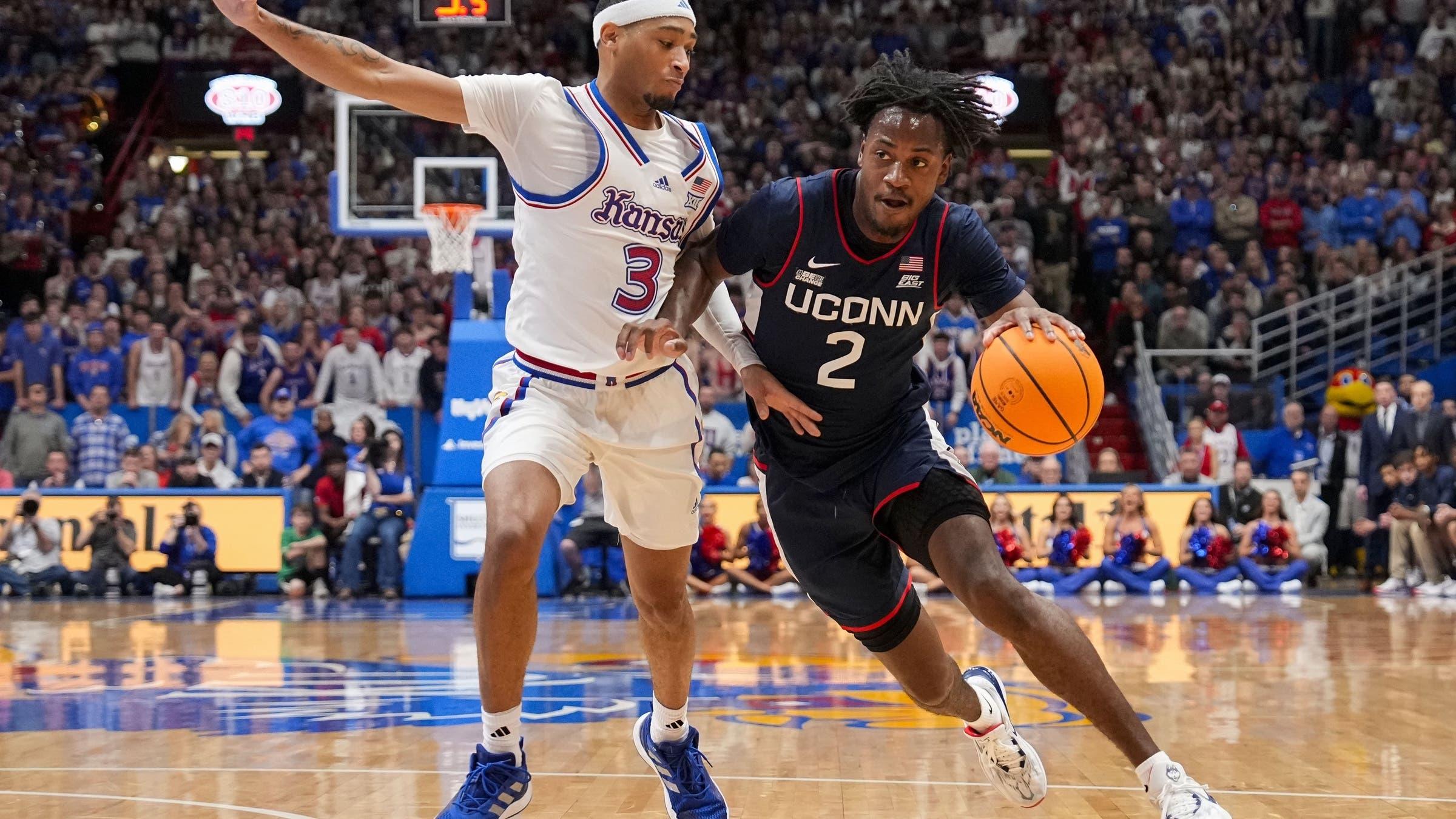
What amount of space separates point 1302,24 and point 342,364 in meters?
14.8

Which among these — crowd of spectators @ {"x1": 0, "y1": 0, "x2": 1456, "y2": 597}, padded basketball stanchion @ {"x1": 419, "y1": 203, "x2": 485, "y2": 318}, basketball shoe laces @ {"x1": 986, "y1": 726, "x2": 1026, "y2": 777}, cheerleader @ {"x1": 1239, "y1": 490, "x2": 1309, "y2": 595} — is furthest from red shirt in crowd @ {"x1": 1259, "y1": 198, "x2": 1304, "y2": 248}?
basketball shoe laces @ {"x1": 986, "y1": 726, "x2": 1026, "y2": 777}

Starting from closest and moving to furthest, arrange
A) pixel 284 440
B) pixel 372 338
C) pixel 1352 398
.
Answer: pixel 284 440 < pixel 1352 398 < pixel 372 338

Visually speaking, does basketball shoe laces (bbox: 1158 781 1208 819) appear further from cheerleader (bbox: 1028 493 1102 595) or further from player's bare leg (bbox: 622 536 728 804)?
cheerleader (bbox: 1028 493 1102 595)

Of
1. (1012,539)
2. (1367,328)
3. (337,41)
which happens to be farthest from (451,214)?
(1367,328)

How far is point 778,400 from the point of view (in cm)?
486

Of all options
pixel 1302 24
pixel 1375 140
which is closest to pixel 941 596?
pixel 1375 140

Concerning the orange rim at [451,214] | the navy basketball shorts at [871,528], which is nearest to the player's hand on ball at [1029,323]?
the navy basketball shorts at [871,528]

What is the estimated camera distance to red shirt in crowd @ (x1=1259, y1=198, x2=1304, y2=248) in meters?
19.2

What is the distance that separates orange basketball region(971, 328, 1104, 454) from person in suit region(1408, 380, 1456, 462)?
11.6 m

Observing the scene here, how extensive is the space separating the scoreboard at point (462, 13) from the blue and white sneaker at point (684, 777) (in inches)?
294

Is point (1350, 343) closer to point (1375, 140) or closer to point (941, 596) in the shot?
point (1375, 140)

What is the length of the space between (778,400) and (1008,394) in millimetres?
737

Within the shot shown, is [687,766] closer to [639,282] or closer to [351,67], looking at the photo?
[639,282]

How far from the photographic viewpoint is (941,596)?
14.2m
